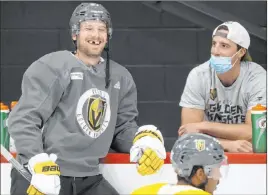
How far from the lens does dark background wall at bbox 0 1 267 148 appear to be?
499cm

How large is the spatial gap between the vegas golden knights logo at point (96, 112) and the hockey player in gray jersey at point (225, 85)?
1.87 feet

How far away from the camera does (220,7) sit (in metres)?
4.99

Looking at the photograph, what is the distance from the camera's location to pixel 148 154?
3.30m

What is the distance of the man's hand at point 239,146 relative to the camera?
361cm

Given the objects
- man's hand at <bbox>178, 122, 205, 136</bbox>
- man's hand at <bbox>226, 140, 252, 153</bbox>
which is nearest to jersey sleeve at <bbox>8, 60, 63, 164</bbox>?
man's hand at <bbox>178, 122, 205, 136</bbox>

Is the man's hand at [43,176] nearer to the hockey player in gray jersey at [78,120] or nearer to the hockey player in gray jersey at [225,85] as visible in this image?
the hockey player in gray jersey at [78,120]

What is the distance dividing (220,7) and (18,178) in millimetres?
2047

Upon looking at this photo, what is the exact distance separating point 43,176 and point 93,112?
370 mm

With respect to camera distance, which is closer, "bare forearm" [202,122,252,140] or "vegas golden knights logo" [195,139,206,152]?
"vegas golden knights logo" [195,139,206,152]

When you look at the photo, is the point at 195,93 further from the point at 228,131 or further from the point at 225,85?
the point at 228,131

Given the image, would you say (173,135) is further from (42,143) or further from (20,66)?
(42,143)

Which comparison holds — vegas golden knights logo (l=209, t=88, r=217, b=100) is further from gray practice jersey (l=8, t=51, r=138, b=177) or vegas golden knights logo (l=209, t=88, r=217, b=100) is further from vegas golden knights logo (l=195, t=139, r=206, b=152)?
vegas golden knights logo (l=195, t=139, r=206, b=152)

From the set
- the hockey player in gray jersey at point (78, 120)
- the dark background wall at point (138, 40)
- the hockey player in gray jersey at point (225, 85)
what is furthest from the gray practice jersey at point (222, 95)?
the dark background wall at point (138, 40)

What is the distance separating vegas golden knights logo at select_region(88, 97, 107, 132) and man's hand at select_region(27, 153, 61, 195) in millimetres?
273
